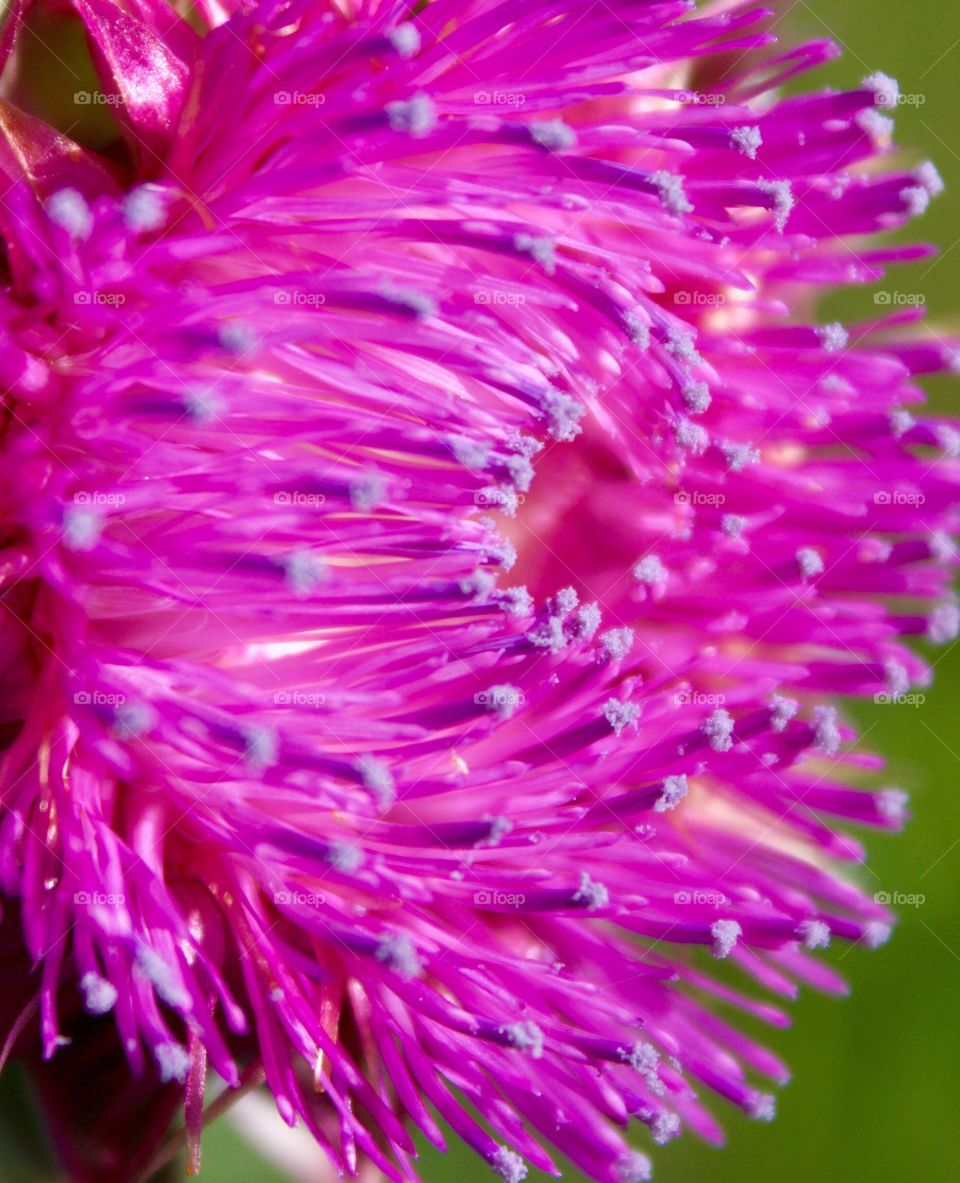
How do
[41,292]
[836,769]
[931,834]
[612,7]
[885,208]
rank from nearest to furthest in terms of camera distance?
1. [41,292]
2. [612,7]
3. [885,208]
4. [836,769]
5. [931,834]

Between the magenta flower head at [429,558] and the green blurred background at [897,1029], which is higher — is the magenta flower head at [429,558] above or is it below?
above

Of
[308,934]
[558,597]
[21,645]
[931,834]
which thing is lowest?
[931,834]

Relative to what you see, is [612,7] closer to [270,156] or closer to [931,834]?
[270,156]

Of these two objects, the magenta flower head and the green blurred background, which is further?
the green blurred background

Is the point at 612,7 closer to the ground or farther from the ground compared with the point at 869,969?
farther from the ground

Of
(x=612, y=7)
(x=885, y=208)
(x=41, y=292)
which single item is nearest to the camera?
(x=41, y=292)

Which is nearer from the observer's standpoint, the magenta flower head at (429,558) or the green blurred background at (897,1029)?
the magenta flower head at (429,558)

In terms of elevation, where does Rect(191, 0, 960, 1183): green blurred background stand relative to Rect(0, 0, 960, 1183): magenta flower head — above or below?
below

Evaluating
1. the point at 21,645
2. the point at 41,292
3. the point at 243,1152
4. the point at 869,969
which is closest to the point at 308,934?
the point at 21,645
